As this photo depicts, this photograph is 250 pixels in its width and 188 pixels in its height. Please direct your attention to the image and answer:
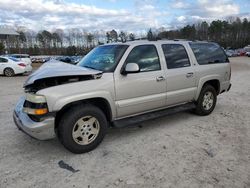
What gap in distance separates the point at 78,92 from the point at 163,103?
1909mm

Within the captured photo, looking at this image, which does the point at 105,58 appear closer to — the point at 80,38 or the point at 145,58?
the point at 145,58

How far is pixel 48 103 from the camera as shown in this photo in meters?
3.39

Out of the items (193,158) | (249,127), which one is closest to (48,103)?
(193,158)

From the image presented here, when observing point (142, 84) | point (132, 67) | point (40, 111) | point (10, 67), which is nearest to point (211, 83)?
point (142, 84)

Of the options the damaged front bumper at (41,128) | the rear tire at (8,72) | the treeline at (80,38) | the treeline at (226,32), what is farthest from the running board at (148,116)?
the treeline at (226,32)

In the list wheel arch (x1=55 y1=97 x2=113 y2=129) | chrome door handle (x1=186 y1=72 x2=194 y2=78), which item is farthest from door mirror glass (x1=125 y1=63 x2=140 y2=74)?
chrome door handle (x1=186 y1=72 x2=194 y2=78)

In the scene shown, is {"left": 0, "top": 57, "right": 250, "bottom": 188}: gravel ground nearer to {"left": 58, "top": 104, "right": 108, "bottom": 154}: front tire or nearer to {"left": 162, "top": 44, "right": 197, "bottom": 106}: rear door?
{"left": 58, "top": 104, "right": 108, "bottom": 154}: front tire

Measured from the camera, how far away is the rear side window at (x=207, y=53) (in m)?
5.45

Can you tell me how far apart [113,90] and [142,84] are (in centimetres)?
63

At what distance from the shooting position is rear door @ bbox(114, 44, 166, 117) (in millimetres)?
4090

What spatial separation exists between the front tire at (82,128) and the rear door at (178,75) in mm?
1660

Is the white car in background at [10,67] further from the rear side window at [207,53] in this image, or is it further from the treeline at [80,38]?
the treeline at [80,38]

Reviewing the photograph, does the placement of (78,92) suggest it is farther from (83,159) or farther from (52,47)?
(52,47)

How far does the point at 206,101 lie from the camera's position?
18.7ft
